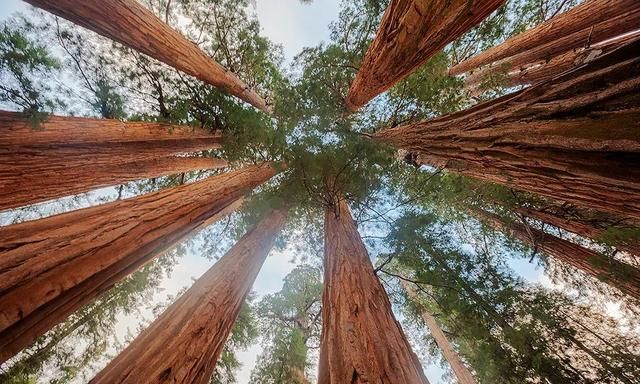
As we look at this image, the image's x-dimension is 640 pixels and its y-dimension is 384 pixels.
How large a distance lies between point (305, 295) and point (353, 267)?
618cm

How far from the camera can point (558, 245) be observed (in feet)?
23.7

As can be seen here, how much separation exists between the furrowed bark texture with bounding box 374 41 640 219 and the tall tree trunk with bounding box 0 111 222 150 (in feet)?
19.7

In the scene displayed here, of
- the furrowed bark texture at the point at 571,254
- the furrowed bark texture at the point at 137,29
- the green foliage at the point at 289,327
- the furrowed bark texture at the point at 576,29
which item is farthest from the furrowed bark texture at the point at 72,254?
the furrowed bark texture at the point at 576,29

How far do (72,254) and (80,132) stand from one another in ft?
14.4

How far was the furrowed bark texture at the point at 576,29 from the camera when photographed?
6298 millimetres

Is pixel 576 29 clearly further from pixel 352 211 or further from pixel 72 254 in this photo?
pixel 72 254

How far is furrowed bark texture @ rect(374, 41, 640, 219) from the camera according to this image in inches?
72.4

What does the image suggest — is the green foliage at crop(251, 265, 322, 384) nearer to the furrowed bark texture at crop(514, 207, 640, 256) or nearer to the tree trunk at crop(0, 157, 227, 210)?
the tree trunk at crop(0, 157, 227, 210)

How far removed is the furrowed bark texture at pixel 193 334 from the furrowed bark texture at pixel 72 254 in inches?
27.8

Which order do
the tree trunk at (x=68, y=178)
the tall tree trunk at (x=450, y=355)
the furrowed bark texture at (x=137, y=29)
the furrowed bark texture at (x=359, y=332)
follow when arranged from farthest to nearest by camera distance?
the tall tree trunk at (x=450, y=355), the tree trunk at (x=68, y=178), the furrowed bark texture at (x=137, y=29), the furrowed bark texture at (x=359, y=332)

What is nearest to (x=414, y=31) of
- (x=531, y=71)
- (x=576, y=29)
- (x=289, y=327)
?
(x=576, y=29)

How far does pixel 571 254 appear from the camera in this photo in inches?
270

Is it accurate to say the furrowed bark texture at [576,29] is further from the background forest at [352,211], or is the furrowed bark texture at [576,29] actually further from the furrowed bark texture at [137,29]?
the furrowed bark texture at [137,29]

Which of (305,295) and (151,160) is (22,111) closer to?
(151,160)
